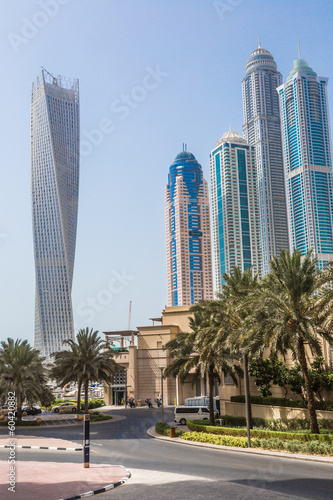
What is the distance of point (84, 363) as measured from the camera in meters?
55.3

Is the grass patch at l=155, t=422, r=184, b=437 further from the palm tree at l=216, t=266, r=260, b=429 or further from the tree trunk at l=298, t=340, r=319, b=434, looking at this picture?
the tree trunk at l=298, t=340, r=319, b=434

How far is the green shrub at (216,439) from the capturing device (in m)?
31.0

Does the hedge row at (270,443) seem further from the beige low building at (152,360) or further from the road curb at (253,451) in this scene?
the beige low building at (152,360)

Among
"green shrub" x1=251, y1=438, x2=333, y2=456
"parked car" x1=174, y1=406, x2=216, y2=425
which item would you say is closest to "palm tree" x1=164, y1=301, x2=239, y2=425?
"parked car" x1=174, y1=406, x2=216, y2=425

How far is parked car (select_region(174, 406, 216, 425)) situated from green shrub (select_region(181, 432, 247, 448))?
10.2 metres

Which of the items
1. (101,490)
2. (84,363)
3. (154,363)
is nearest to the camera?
(101,490)

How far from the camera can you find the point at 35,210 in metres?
178

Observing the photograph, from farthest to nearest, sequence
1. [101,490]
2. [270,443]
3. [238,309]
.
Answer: [238,309] → [270,443] → [101,490]

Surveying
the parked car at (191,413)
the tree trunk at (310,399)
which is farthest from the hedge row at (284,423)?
the parked car at (191,413)

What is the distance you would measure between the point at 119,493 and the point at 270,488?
506cm

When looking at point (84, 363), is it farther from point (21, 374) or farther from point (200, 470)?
point (200, 470)

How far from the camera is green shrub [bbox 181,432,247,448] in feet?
102

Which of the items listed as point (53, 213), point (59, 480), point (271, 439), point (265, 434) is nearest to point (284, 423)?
point (265, 434)

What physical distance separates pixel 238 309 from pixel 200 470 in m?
14.2
